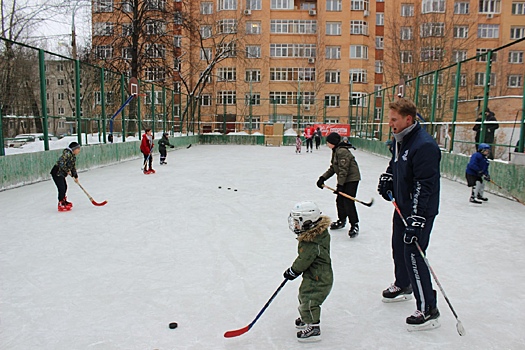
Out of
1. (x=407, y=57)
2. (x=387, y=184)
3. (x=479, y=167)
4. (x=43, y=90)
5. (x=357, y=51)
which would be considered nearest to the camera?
(x=387, y=184)

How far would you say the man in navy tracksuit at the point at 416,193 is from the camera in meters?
3.00

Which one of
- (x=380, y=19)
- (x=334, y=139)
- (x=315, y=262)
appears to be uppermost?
(x=380, y=19)

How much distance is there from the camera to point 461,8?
41625 millimetres

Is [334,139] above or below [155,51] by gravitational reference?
below

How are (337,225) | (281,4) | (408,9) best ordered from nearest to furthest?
(337,225) < (408,9) < (281,4)

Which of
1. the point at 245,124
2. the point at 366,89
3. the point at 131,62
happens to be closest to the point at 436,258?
the point at 131,62

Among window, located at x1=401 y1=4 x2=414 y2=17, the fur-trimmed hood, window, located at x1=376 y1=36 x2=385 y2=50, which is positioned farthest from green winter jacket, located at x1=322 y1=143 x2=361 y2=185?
window, located at x1=376 y1=36 x2=385 y2=50

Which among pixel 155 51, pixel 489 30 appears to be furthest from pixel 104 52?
pixel 489 30

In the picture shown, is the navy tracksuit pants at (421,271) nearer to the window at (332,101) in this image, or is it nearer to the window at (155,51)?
the window at (155,51)

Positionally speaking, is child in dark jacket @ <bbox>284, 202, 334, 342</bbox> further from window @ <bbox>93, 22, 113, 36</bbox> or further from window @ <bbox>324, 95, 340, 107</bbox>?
window @ <bbox>324, 95, 340, 107</bbox>

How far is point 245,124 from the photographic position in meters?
31.8

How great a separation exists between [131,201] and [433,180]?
249 inches

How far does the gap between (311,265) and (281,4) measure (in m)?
43.9

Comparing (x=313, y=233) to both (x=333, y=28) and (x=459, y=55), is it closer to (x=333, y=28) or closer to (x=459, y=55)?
(x=459, y=55)
